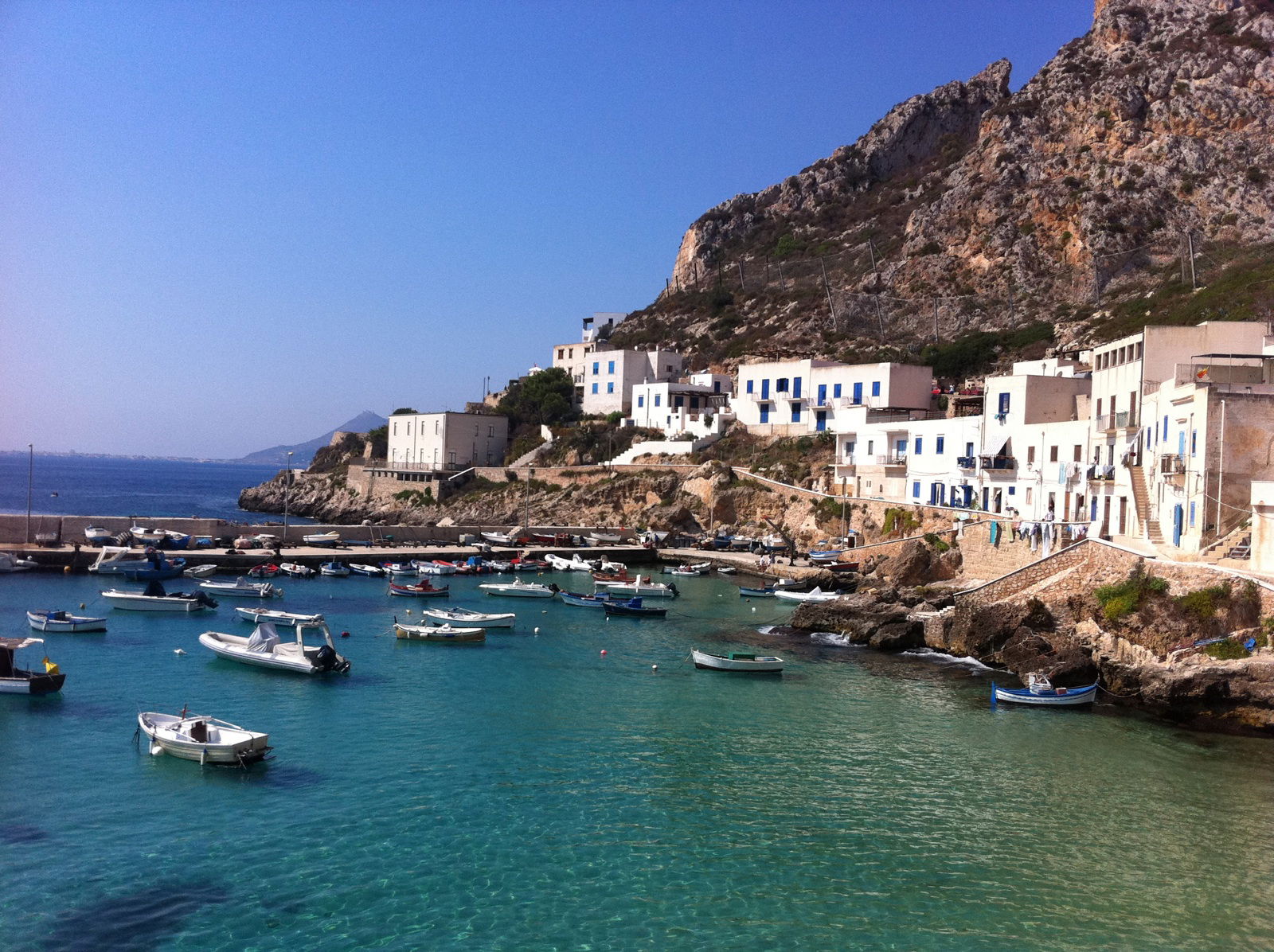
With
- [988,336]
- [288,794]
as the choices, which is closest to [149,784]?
[288,794]

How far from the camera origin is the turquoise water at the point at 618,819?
17.0m

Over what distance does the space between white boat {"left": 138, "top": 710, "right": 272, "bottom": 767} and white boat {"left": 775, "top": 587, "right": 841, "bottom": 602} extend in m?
32.1

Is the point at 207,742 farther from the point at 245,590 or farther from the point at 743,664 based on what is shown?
the point at 245,590

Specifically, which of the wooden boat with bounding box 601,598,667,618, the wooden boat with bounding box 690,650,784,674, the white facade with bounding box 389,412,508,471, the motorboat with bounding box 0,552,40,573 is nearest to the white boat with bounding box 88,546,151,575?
the motorboat with bounding box 0,552,40,573

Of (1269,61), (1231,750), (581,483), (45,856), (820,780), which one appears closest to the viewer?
(45,856)

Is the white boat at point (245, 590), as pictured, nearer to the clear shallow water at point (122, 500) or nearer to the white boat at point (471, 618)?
the white boat at point (471, 618)

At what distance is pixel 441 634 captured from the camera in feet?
137

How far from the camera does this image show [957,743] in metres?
28.1

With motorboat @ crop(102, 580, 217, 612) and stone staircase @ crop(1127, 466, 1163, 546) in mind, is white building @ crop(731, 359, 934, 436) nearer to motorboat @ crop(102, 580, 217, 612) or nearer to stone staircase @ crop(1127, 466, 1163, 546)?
stone staircase @ crop(1127, 466, 1163, 546)

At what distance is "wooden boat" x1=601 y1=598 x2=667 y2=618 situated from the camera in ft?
163

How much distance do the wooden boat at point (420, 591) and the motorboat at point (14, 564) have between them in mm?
21390

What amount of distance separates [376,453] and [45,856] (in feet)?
311

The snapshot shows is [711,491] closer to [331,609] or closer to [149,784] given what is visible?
[331,609]

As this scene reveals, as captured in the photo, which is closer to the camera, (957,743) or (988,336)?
(957,743)
